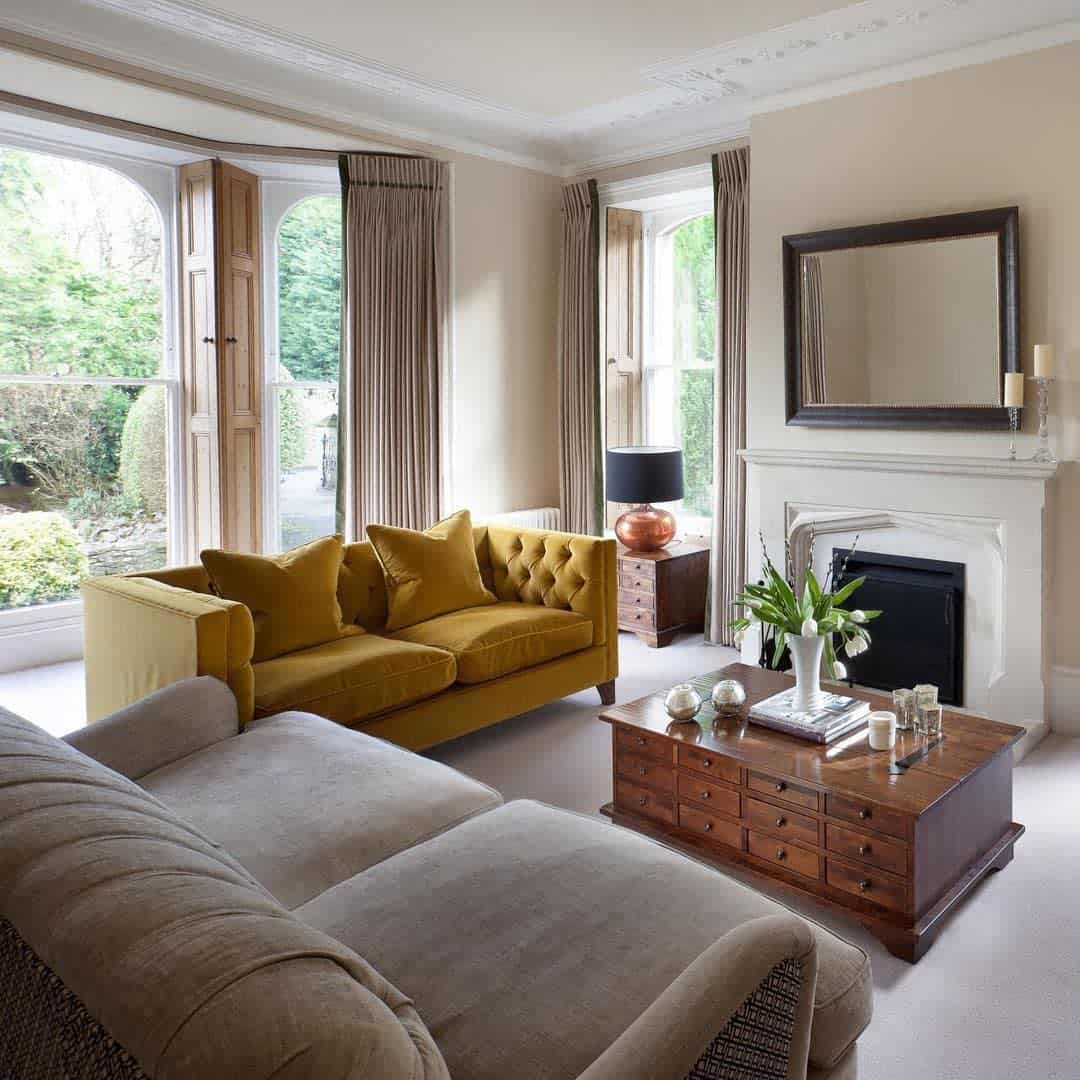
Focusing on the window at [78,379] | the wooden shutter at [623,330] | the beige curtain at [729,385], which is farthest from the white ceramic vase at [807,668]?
the window at [78,379]

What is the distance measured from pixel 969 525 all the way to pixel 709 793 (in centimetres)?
216

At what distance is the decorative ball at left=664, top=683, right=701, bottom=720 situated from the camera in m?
3.13

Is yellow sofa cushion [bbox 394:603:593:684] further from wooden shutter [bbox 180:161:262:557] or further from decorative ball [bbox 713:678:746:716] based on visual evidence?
wooden shutter [bbox 180:161:262:557]

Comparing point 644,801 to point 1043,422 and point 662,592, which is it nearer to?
point 1043,422

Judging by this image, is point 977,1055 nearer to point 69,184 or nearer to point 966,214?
point 966,214

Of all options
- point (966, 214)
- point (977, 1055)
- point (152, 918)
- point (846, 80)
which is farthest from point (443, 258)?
point (152, 918)

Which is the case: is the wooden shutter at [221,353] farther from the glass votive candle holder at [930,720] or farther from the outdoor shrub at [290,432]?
the glass votive candle holder at [930,720]

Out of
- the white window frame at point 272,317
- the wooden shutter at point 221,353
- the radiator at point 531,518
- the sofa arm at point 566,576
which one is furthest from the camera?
the radiator at point 531,518

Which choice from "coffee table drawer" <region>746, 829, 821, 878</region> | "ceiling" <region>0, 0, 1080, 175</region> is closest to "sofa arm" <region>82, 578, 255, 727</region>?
"coffee table drawer" <region>746, 829, 821, 878</region>

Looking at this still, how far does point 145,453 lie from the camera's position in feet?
18.0

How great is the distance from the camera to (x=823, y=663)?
3303mm

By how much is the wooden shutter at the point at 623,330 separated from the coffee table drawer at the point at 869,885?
3925 millimetres

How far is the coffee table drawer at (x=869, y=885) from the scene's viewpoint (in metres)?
2.52

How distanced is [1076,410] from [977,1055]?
2.89m
